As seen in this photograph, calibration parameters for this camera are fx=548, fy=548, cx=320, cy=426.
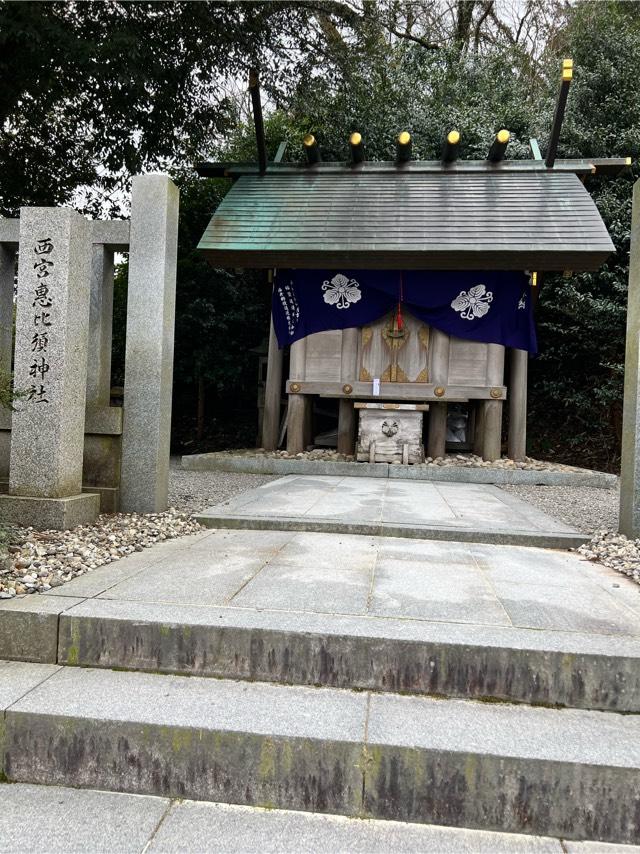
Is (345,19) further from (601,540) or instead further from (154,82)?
(601,540)

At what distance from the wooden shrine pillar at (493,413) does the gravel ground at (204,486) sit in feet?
10.9

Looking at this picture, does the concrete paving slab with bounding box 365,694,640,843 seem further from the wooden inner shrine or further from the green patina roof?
the green patina roof

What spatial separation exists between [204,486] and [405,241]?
440cm

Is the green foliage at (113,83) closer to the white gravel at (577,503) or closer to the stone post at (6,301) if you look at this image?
the stone post at (6,301)

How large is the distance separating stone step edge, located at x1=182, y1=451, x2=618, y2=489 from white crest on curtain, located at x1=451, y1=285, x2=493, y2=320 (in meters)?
2.36

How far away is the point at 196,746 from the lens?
72.6 inches

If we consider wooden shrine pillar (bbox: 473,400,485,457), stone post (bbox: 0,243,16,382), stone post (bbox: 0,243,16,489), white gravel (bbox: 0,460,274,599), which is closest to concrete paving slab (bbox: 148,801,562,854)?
white gravel (bbox: 0,460,274,599)

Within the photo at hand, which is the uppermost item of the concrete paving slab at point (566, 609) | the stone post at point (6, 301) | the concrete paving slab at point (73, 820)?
the stone post at point (6, 301)

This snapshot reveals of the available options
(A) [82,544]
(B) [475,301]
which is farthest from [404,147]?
(A) [82,544]

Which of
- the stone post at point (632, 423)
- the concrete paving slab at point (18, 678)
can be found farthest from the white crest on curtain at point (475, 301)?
the concrete paving slab at point (18, 678)

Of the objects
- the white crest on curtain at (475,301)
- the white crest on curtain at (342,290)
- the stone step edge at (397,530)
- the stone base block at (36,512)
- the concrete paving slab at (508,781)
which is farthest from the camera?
the white crest on curtain at (342,290)

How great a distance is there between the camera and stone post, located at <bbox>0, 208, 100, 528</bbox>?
381 cm

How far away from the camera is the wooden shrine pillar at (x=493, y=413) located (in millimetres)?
8430

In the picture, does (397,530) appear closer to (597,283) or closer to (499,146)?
(499,146)
